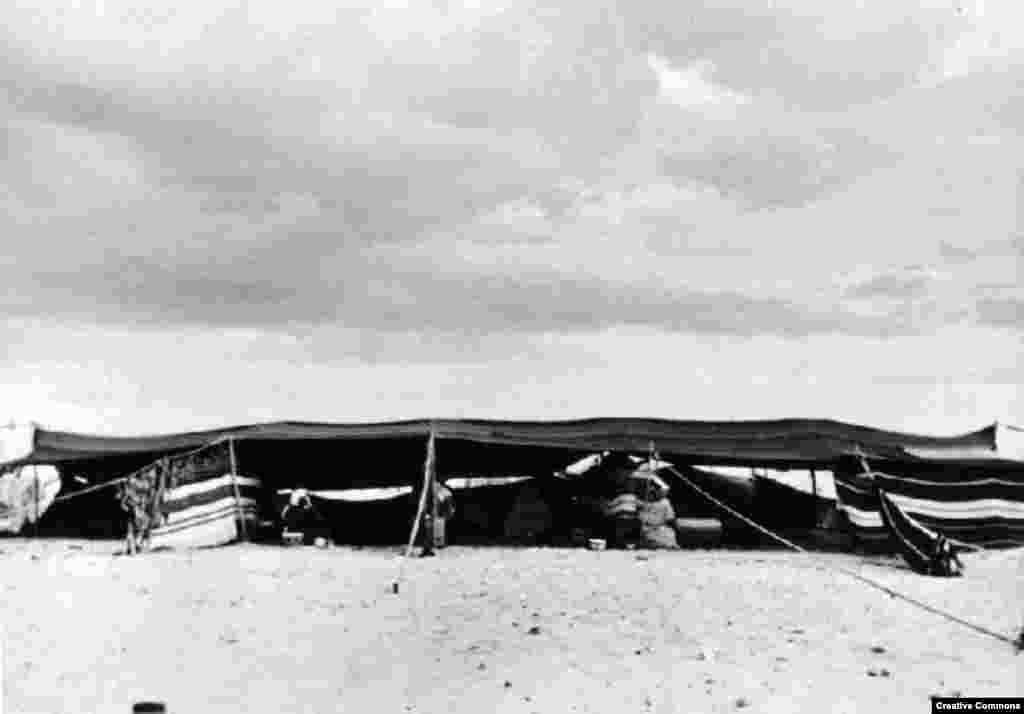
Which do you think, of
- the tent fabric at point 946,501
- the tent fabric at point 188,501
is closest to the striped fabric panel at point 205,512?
the tent fabric at point 188,501

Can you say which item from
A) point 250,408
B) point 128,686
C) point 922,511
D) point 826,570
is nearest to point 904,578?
point 826,570

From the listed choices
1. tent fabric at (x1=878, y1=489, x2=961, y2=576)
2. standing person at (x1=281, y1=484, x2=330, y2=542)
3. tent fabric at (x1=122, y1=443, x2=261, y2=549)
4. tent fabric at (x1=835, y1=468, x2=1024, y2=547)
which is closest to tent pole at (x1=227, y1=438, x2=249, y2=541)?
tent fabric at (x1=122, y1=443, x2=261, y2=549)

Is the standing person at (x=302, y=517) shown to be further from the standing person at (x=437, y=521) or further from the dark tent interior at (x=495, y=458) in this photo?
the standing person at (x=437, y=521)

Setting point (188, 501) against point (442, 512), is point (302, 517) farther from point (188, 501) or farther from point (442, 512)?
point (442, 512)

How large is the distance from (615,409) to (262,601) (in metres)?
49.3

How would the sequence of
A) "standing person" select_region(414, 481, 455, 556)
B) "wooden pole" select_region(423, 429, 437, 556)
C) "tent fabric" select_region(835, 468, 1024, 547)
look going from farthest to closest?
"tent fabric" select_region(835, 468, 1024, 547) → "wooden pole" select_region(423, 429, 437, 556) → "standing person" select_region(414, 481, 455, 556)

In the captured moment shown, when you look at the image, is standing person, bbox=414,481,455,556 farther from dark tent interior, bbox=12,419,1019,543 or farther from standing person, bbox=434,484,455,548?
dark tent interior, bbox=12,419,1019,543

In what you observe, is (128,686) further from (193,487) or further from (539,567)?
(193,487)

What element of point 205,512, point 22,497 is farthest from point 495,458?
point 22,497

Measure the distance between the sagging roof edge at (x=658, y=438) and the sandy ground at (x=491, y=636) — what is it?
93.2 inches

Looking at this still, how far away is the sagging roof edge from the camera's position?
16891mm

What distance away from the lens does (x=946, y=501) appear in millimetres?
16656

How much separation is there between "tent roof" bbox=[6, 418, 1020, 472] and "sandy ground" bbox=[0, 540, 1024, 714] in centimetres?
236

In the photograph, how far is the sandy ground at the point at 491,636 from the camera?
8.04m
